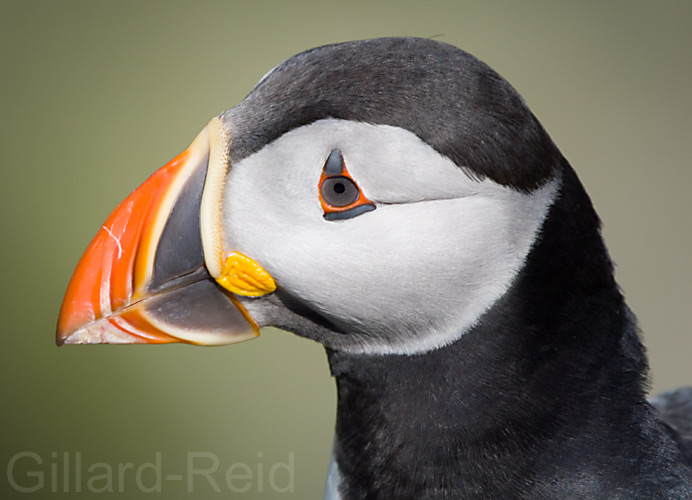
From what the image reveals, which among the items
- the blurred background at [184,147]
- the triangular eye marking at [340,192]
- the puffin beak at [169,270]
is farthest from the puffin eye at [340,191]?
the blurred background at [184,147]

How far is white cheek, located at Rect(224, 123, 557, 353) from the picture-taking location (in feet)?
3.31

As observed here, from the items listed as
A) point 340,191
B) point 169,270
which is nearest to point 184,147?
point 169,270

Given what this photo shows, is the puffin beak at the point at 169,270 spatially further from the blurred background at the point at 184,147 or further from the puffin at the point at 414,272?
the blurred background at the point at 184,147

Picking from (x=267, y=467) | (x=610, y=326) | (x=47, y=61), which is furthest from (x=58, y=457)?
(x=610, y=326)

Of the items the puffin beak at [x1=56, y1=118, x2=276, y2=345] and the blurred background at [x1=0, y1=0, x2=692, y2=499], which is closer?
the puffin beak at [x1=56, y1=118, x2=276, y2=345]

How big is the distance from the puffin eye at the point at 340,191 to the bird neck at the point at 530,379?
248 mm

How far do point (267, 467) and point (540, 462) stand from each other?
6.72 feet

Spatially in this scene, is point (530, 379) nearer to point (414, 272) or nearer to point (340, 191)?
point (414, 272)

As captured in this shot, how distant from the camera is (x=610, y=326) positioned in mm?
1119

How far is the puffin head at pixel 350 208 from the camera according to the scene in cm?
100

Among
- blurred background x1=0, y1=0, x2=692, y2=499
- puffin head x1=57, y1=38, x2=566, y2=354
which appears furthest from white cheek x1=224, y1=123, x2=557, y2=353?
blurred background x1=0, y1=0, x2=692, y2=499

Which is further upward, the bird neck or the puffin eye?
the puffin eye

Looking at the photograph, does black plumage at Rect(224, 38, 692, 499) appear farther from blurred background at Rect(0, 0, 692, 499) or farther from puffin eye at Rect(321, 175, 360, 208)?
blurred background at Rect(0, 0, 692, 499)

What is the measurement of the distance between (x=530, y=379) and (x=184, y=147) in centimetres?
257
